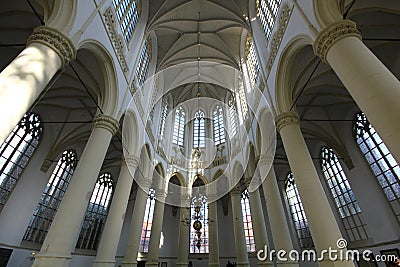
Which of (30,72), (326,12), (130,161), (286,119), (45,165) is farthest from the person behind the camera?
(45,165)

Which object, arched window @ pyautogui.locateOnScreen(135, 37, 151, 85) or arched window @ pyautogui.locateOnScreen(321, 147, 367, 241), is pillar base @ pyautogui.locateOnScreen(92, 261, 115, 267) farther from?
arched window @ pyautogui.locateOnScreen(321, 147, 367, 241)

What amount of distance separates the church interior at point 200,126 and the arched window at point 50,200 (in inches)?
2.8

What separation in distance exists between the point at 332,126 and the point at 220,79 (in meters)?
9.79

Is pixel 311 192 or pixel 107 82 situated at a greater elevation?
pixel 107 82

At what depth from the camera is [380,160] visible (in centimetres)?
1093

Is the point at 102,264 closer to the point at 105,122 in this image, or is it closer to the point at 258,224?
the point at 105,122

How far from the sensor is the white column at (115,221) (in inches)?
295

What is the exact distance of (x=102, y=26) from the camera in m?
7.59

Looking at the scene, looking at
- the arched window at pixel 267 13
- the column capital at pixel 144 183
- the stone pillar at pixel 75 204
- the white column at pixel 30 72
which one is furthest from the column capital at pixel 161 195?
the arched window at pixel 267 13

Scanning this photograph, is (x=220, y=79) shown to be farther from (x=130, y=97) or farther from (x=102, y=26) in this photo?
(x=102, y=26)

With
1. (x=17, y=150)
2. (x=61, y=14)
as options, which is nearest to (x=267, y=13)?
(x=61, y=14)

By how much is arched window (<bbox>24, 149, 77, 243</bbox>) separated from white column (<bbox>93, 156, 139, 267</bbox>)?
21.4 feet

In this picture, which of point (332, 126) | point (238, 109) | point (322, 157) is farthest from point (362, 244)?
point (238, 109)

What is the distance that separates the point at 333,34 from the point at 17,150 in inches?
571
